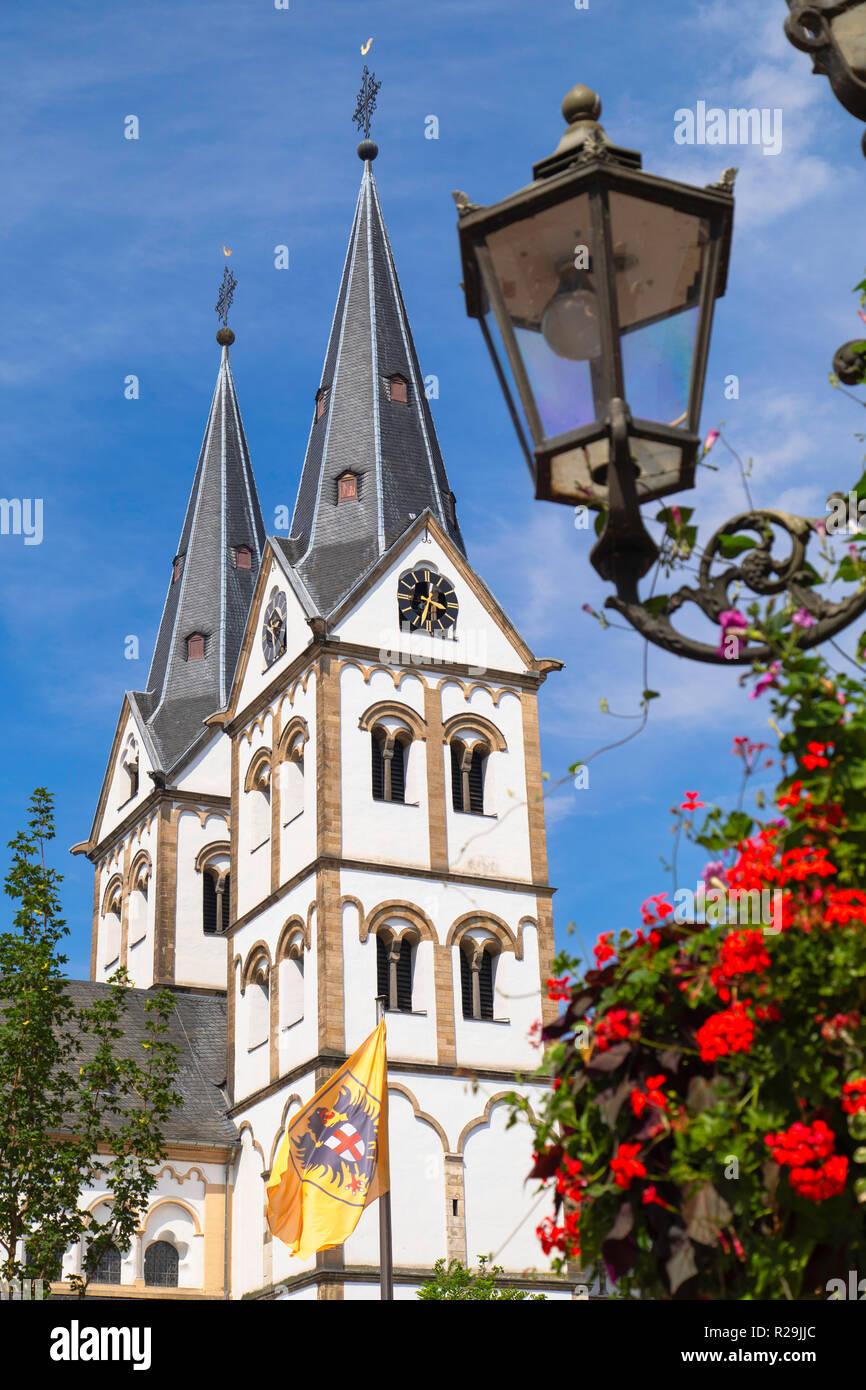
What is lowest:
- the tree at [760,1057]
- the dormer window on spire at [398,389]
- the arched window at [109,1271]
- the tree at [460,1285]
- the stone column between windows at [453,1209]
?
the tree at [760,1057]

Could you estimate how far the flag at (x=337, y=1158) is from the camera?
23.8 meters

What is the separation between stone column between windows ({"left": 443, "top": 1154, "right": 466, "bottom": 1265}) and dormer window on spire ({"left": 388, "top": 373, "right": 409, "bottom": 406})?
17.8 metres

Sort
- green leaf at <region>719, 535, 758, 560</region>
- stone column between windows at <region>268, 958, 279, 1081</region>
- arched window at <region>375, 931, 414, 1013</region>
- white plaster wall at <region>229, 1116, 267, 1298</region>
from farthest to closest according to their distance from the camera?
stone column between windows at <region>268, 958, 279, 1081</region> → white plaster wall at <region>229, 1116, 267, 1298</region> → arched window at <region>375, 931, 414, 1013</region> → green leaf at <region>719, 535, 758, 560</region>

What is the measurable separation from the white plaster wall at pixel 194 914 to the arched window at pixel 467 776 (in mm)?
10139

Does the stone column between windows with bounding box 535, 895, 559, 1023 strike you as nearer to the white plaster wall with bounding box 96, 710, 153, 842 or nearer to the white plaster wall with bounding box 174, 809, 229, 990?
the white plaster wall with bounding box 174, 809, 229, 990

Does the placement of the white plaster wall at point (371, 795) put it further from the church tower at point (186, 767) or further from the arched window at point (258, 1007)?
the church tower at point (186, 767)

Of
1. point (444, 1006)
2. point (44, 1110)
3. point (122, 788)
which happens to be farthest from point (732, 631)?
point (122, 788)

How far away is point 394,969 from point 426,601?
8512mm

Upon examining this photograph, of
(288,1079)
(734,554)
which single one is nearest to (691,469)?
(734,554)

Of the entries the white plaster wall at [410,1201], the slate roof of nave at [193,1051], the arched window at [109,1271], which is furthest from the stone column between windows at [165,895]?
the white plaster wall at [410,1201]

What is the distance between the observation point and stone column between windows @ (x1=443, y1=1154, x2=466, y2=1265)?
33844mm

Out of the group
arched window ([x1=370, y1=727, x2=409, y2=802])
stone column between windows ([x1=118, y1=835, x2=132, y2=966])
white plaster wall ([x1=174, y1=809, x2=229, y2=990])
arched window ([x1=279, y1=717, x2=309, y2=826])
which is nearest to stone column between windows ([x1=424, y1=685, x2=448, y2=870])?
arched window ([x1=370, y1=727, x2=409, y2=802])

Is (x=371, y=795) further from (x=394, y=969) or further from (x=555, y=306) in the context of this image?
(x=555, y=306)

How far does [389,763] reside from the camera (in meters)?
37.9
